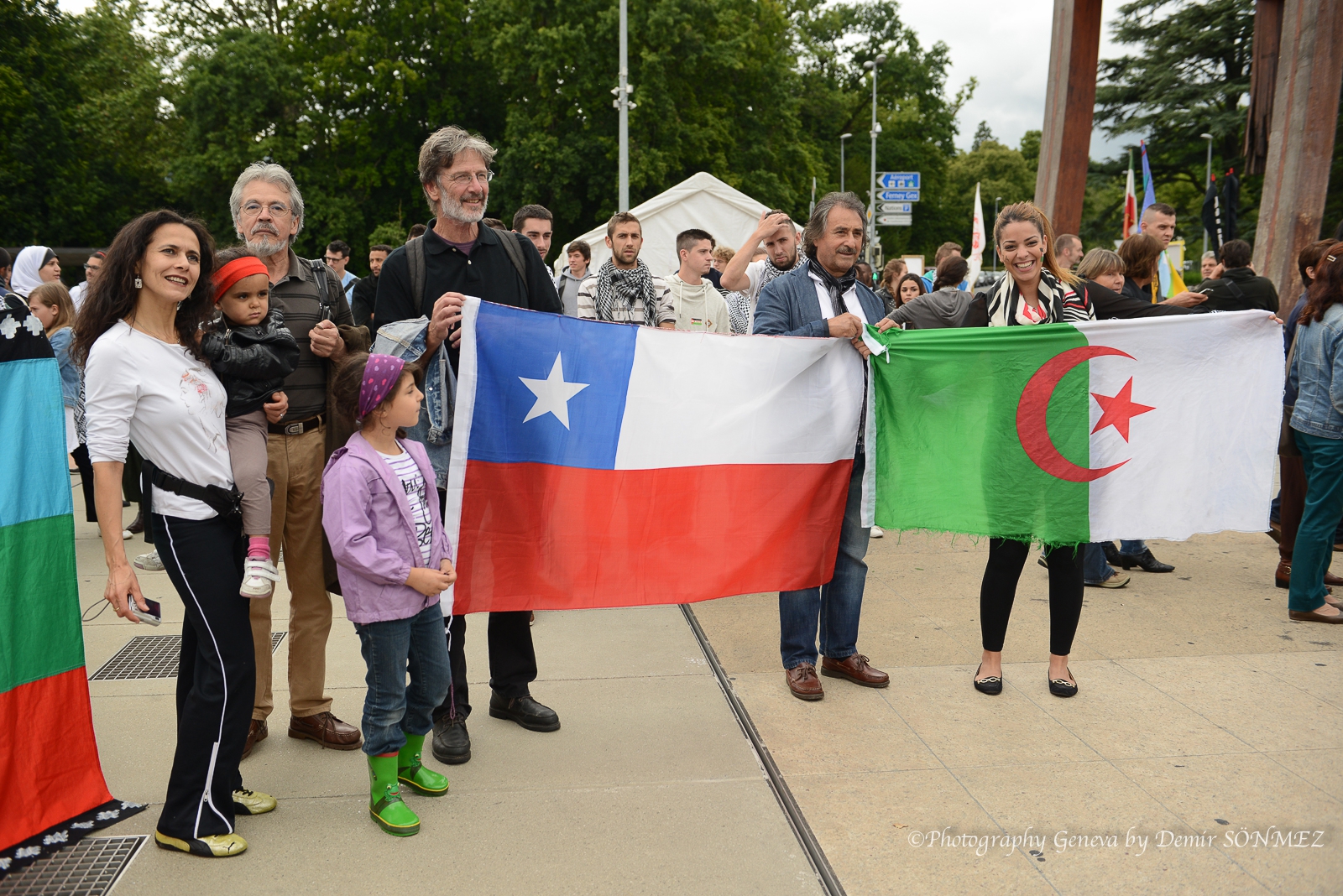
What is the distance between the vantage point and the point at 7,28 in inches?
1216

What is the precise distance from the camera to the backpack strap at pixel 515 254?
391 cm

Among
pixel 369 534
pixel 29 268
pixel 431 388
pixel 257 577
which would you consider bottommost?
pixel 257 577

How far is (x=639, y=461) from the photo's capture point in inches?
157

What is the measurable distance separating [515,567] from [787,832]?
1.38 m

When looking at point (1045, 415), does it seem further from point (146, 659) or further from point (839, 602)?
point (146, 659)

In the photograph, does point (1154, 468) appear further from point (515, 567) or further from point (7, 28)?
point (7, 28)

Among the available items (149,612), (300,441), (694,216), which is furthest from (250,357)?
(694,216)

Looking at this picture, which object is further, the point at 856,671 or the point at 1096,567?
the point at 1096,567

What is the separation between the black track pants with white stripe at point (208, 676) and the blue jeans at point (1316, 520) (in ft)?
17.0

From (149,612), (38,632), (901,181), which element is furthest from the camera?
(901,181)

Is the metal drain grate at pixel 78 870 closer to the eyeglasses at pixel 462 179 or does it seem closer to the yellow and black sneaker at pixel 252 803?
the yellow and black sneaker at pixel 252 803

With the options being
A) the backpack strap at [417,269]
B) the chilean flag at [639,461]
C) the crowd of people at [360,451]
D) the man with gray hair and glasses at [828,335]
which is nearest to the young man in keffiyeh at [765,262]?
the crowd of people at [360,451]

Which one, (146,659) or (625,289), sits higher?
(625,289)

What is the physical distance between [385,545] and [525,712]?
4.05 ft
